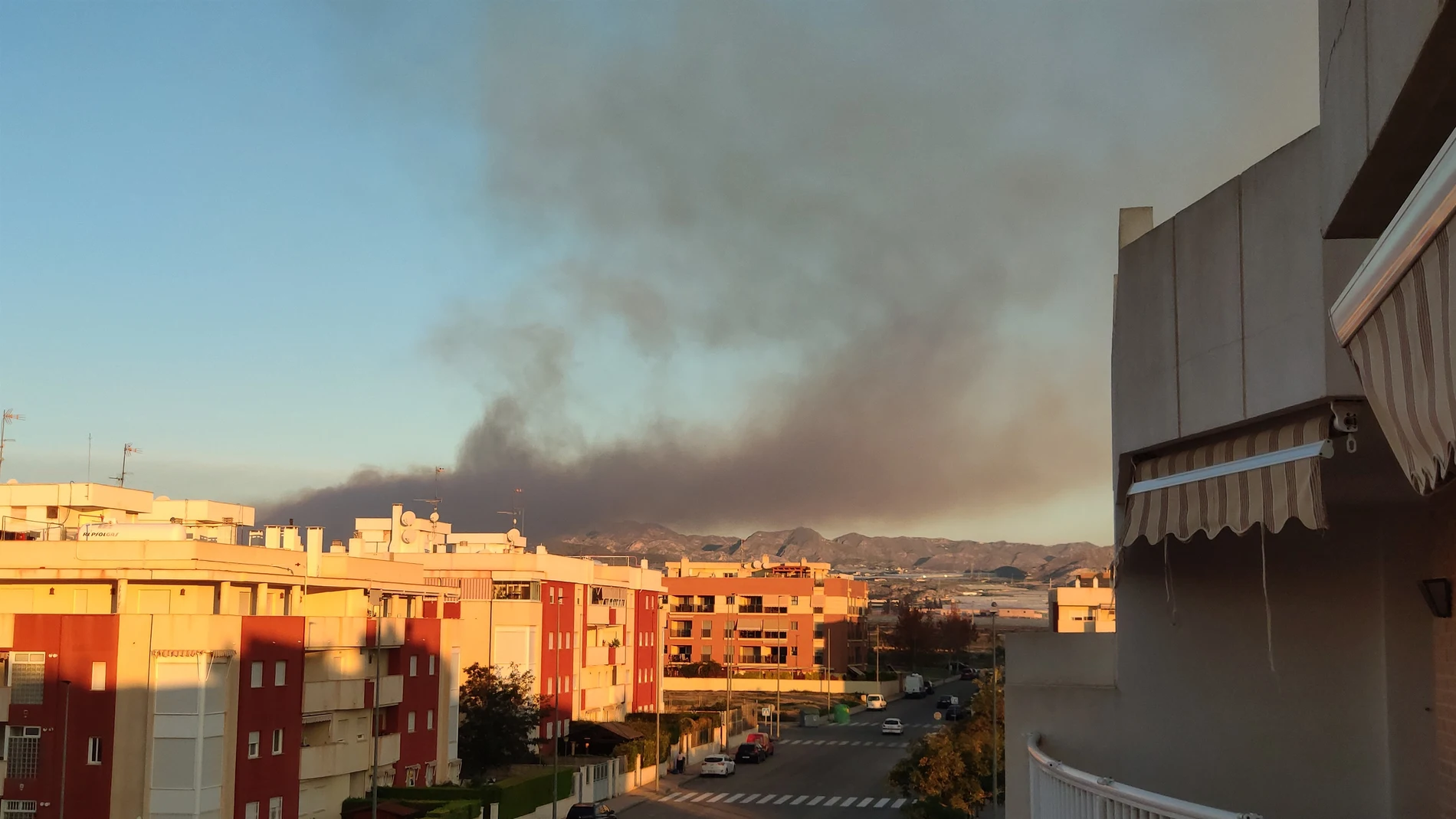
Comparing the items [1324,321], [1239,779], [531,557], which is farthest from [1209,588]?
[531,557]

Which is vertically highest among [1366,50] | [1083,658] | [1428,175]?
[1366,50]

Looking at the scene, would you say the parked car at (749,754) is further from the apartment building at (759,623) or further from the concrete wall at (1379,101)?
the concrete wall at (1379,101)

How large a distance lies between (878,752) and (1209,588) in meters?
72.5

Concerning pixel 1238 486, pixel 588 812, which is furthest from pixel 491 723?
pixel 1238 486

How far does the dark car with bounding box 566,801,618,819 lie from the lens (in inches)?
2046

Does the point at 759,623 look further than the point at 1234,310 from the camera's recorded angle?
Yes

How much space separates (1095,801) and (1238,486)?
2.16 m

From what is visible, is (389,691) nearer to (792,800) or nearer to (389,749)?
(389,749)

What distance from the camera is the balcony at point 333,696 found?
4303 centimetres

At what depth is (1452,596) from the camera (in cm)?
630

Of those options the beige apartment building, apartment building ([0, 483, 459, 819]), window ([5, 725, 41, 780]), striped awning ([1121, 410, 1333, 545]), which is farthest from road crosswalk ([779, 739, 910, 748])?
striped awning ([1121, 410, 1333, 545])

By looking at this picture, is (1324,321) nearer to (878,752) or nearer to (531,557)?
(531,557)

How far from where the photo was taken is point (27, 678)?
38.3 metres

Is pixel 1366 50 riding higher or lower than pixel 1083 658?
higher
